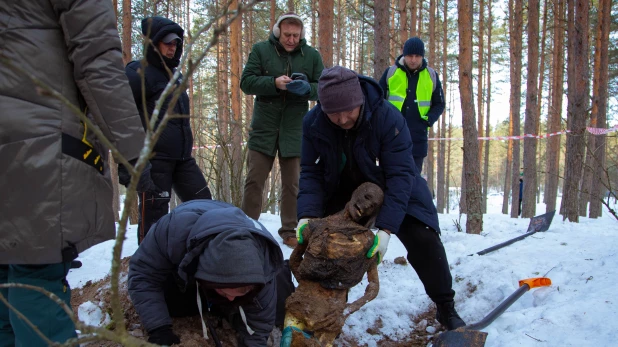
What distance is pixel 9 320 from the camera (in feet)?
5.54

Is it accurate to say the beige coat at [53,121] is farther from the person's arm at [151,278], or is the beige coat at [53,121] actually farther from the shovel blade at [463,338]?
the shovel blade at [463,338]

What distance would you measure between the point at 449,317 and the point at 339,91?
1504mm

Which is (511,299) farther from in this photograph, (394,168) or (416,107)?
(416,107)

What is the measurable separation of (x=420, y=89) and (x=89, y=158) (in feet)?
11.9

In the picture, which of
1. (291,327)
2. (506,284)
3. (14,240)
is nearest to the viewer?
(14,240)

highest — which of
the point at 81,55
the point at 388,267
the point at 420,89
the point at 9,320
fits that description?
the point at 420,89

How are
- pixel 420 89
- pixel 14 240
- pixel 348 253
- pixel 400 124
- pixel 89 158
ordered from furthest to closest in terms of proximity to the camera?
pixel 420 89 < pixel 400 124 < pixel 348 253 < pixel 89 158 < pixel 14 240

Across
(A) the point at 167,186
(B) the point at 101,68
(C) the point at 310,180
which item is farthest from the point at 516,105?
(B) the point at 101,68

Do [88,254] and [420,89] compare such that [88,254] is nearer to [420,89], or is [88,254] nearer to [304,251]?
[304,251]

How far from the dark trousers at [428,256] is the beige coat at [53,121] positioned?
1.60 m

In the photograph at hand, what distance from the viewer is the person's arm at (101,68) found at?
1514mm

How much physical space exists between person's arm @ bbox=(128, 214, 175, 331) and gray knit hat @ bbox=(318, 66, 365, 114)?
1030 mm

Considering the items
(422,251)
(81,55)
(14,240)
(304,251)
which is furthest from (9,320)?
(422,251)

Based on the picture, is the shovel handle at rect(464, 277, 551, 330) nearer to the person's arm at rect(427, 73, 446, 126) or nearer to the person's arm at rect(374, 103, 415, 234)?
the person's arm at rect(374, 103, 415, 234)
